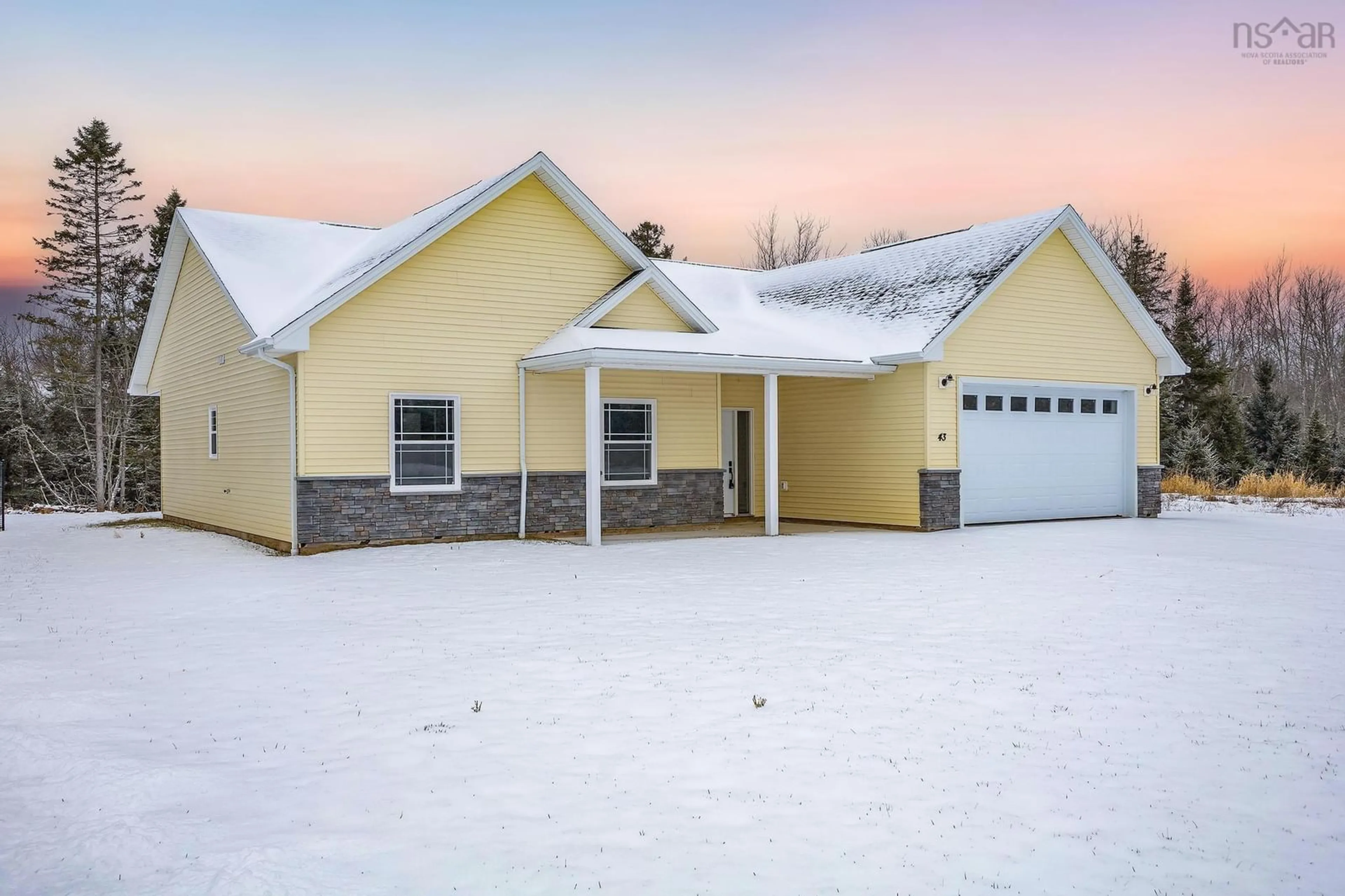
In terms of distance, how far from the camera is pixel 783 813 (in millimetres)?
4988

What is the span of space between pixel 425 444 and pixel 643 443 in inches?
150

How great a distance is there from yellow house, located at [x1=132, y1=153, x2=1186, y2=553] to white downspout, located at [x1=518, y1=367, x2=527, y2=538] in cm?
3

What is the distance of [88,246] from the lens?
3456cm

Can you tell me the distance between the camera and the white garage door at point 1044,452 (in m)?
18.9

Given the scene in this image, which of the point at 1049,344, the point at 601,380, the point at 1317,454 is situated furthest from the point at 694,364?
the point at 1317,454

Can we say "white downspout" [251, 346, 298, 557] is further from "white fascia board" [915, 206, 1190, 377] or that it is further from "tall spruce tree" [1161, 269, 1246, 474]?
"tall spruce tree" [1161, 269, 1246, 474]

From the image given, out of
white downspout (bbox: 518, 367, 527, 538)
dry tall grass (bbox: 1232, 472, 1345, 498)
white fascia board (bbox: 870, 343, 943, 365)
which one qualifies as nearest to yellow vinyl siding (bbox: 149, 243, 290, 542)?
white downspout (bbox: 518, 367, 527, 538)

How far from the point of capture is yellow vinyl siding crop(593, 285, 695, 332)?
1739 cm

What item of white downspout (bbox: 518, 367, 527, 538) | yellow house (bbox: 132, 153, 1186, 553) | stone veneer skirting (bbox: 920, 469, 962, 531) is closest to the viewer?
yellow house (bbox: 132, 153, 1186, 553)

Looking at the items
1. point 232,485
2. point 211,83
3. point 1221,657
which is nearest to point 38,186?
point 211,83

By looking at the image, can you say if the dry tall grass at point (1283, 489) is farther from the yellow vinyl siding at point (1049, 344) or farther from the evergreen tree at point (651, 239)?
the evergreen tree at point (651, 239)

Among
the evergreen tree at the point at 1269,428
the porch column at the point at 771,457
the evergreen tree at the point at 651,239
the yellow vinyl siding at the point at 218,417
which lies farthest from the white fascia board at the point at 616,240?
the evergreen tree at the point at 1269,428

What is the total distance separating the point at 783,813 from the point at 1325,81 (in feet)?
66.6

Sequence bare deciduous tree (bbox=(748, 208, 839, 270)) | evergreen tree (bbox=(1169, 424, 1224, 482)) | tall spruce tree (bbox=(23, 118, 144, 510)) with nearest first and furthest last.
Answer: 1. evergreen tree (bbox=(1169, 424, 1224, 482))
2. tall spruce tree (bbox=(23, 118, 144, 510))
3. bare deciduous tree (bbox=(748, 208, 839, 270))
